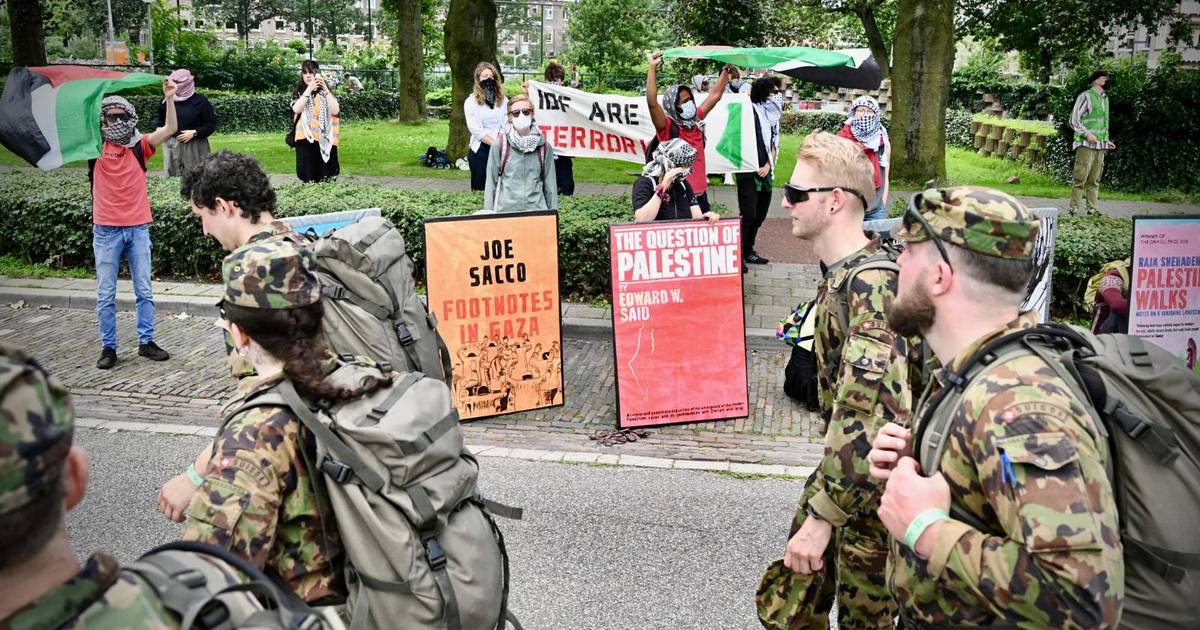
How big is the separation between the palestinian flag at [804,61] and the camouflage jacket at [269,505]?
7.83m

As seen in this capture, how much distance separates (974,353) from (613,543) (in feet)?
11.8

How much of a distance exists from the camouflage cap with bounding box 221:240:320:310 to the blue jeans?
6.80m

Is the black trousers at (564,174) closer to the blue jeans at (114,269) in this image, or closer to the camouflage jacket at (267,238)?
the blue jeans at (114,269)

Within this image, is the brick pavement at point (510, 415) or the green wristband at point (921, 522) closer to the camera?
the green wristband at point (921, 522)

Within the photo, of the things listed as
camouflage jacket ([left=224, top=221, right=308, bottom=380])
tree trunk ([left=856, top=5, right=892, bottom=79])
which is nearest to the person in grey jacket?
camouflage jacket ([left=224, top=221, right=308, bottom=380])

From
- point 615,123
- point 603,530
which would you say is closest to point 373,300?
point 603,530

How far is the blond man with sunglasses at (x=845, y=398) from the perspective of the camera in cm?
349

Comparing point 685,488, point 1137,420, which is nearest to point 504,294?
point 685,488

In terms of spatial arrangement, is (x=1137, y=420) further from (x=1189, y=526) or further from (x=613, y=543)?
(x=613, y=543)

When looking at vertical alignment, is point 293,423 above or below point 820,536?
above

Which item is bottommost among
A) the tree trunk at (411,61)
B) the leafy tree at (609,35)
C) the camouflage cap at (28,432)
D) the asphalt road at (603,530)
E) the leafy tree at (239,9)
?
the asphalt road at (603,530)

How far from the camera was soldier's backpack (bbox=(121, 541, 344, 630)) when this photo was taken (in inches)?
71.6

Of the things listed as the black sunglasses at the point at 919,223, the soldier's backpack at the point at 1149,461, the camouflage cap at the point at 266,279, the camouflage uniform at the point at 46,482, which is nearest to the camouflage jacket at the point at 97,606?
the camouflage uniform at the point at 46,482

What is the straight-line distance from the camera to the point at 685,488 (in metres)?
6.67
